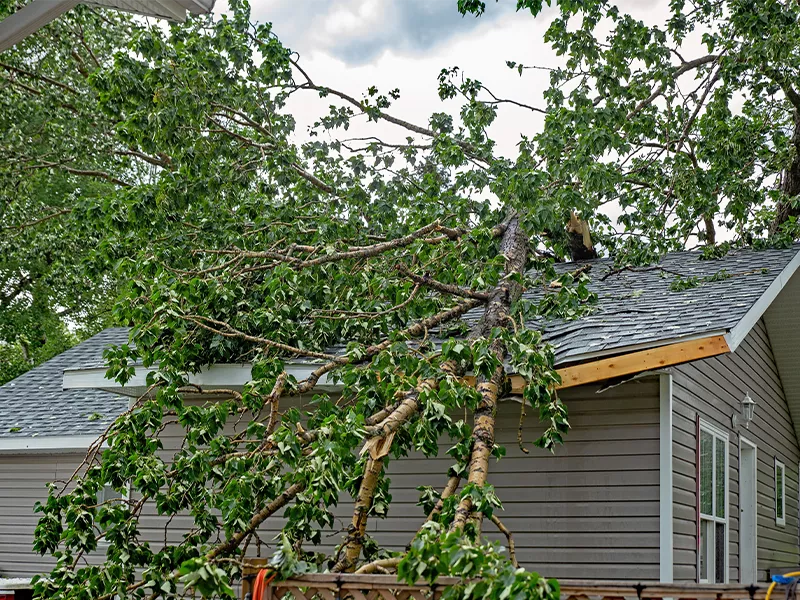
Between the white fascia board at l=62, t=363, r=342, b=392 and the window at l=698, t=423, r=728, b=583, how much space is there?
3.05 m

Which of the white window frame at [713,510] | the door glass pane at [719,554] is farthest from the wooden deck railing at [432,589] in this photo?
the door glass pane at [719,554]

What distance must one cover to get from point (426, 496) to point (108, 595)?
2076mm

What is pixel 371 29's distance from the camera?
2319 cm

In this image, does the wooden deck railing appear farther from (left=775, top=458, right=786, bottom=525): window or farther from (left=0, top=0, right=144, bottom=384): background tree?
(left=0, top=0, right=144, bottom=384): background tree

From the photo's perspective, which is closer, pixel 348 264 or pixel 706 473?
pixel 706 473

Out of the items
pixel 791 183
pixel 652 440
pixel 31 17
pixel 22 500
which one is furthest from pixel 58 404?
pixel 791 183

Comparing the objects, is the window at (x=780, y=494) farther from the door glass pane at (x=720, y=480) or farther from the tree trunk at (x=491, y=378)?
the tree trunk at (x=491, y=378)

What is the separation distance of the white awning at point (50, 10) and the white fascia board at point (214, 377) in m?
3.45

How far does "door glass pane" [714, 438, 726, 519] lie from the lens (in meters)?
7.22

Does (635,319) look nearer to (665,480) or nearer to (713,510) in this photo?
(665,480)

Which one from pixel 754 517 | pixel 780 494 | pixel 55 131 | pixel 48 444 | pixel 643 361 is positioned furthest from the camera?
pixel 55 131

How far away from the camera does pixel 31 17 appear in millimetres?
3543

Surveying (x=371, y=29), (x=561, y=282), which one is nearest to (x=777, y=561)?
(x=561, y=282)

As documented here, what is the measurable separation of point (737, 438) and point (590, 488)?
2514 mm
